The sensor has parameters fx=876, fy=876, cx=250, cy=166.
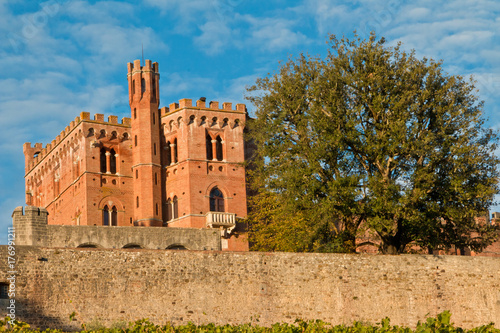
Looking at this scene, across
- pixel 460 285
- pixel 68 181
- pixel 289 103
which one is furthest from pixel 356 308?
pixel 68 181

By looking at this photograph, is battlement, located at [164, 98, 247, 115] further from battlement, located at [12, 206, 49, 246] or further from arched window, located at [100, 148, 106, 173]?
battlement, located at [12, 206, 49, 246]

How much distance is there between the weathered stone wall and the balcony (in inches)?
907

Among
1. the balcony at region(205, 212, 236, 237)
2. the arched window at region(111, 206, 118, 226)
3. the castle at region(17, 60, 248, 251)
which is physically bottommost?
the balcony at region(205, 212, 236, 237)

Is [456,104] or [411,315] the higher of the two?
[456,104]

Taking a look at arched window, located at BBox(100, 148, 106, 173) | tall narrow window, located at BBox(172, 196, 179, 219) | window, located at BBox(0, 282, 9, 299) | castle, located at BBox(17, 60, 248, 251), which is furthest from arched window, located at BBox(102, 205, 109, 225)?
window, located at BBox(0, 282, 9, 299)

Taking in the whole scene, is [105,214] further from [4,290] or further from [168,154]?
[4,290]

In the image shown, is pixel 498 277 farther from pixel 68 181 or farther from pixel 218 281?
pixel 68 181

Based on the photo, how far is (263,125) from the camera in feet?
146

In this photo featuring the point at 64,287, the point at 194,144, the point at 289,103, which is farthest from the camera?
the point at 194,144

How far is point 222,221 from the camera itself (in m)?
60.2

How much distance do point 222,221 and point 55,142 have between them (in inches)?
725

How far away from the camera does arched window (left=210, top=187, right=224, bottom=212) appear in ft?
204

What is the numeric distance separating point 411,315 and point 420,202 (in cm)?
599

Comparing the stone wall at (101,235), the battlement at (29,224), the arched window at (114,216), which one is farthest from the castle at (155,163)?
the battlement at (29,224)
